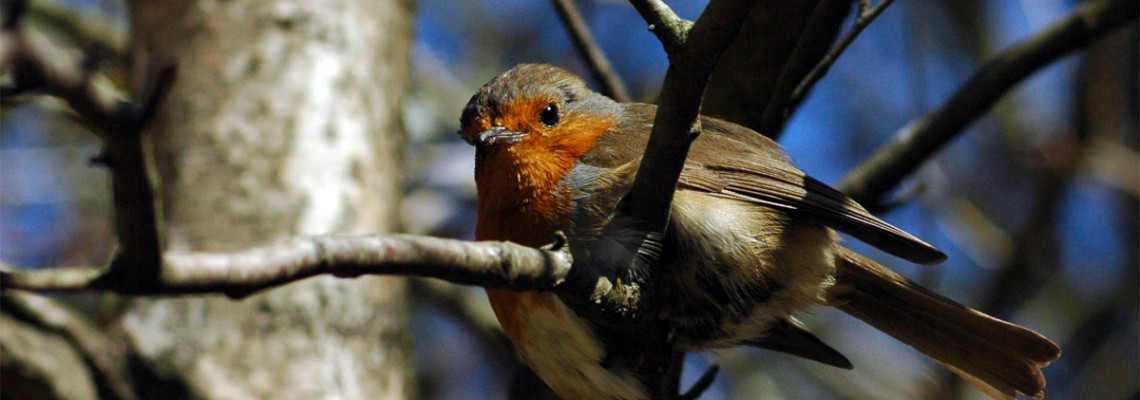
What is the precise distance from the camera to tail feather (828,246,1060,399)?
334 cm

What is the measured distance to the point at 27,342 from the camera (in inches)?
113

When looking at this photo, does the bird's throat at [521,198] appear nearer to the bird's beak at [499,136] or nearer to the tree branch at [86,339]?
the bird's beak at [499,136]

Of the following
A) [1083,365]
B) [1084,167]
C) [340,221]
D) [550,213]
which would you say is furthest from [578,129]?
[1083,365]

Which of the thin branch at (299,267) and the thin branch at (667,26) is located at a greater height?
the thin branch at (667,26)

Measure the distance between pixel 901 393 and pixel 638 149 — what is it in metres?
3.09

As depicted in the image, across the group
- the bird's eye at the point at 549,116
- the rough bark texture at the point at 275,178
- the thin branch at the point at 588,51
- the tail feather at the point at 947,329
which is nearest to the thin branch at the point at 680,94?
the bird's eye at the point at 549,116

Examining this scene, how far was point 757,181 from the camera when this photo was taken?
3.06 m

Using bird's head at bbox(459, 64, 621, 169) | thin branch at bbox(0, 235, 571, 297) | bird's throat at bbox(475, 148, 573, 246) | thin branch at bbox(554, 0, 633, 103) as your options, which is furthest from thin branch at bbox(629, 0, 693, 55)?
thin branch at bbox(554, 0, 633, 103)

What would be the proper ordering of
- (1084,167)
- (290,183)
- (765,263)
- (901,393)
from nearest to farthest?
1. (765,263)
2. (290,183)
3. (1084,167)
4. (901,393)

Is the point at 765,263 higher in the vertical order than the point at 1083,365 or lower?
higher

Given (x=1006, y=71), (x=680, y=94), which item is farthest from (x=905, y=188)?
(x=680, y=94)

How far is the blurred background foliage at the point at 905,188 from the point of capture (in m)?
4.91

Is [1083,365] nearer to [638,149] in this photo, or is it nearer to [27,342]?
[638,149]

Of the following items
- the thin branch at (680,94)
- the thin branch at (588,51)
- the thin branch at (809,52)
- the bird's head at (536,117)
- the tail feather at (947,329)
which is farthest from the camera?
the thin branch at (588,51)
